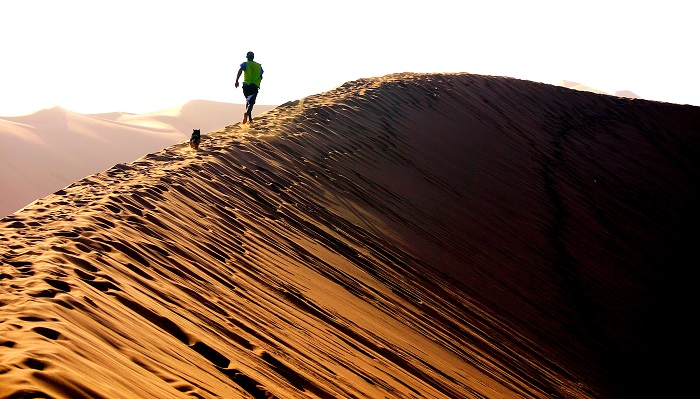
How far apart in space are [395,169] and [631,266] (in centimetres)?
409

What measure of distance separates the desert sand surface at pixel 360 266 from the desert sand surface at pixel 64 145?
52.3 feet

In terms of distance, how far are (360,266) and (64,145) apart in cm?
3195

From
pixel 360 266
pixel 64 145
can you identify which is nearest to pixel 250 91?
pixel 360 266

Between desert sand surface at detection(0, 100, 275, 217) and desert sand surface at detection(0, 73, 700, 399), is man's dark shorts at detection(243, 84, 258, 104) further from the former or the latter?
desert sand surface at detection(0, 100, 275, 217)

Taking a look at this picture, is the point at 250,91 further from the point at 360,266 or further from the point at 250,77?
the point at 360,266

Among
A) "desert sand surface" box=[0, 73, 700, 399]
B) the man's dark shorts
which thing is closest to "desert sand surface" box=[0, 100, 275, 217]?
the man's dark shorts

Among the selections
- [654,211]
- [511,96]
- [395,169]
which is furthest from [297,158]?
[511,96]

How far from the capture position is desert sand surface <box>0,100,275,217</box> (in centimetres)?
2798

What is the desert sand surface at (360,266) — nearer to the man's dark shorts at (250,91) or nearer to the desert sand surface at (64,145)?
the man's dark shorts at (250,91)

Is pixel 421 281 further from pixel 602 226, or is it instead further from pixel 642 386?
pixel 602 226

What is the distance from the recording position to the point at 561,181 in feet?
48.0

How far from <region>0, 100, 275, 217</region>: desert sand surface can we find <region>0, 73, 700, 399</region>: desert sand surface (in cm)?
1595

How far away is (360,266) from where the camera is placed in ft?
26.6

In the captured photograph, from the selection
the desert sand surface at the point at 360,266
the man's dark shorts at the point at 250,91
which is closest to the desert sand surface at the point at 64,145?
the man's dark shorts at the point at 250,91
